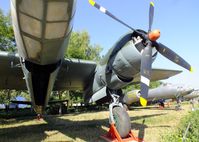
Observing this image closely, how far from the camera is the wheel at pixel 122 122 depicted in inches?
384

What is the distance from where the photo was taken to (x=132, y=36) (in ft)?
31.4

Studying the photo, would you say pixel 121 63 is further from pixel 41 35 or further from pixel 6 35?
pixel 6 35

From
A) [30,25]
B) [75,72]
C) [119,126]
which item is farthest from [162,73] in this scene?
[30,25]

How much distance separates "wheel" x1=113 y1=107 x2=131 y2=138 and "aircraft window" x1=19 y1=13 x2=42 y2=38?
4.96 metres

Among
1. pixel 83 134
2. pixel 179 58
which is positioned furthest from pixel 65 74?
pixel 179 58

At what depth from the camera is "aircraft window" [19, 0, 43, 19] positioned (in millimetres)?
5776

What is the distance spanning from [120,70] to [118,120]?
2.08 m

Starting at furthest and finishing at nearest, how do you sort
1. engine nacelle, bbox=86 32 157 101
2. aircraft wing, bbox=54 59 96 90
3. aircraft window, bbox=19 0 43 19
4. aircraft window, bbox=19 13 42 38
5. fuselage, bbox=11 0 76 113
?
aircraft wing, bbox=54 59 96 90
engine nacelle, bbox=86 32 157 101
aircraft window, bbox=19 13 42 38
fuselage, bbox=11 0 76 113
aircraft window, bbox=19 0 43 19

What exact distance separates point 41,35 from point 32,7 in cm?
113

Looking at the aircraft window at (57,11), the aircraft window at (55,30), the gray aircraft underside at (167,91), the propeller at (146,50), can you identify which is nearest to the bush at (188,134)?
the propeller at (146,50)

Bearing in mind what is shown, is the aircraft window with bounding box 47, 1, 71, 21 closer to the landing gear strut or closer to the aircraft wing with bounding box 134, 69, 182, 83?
the landing gear strut

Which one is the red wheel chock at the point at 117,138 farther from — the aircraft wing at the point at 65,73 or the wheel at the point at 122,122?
the aircraft wing at the point at 65,73

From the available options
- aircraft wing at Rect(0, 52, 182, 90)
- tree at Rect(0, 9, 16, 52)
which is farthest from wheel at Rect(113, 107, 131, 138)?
tree at Rect(0, 9, 16, 52)

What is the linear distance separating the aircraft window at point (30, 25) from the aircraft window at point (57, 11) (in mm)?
458
